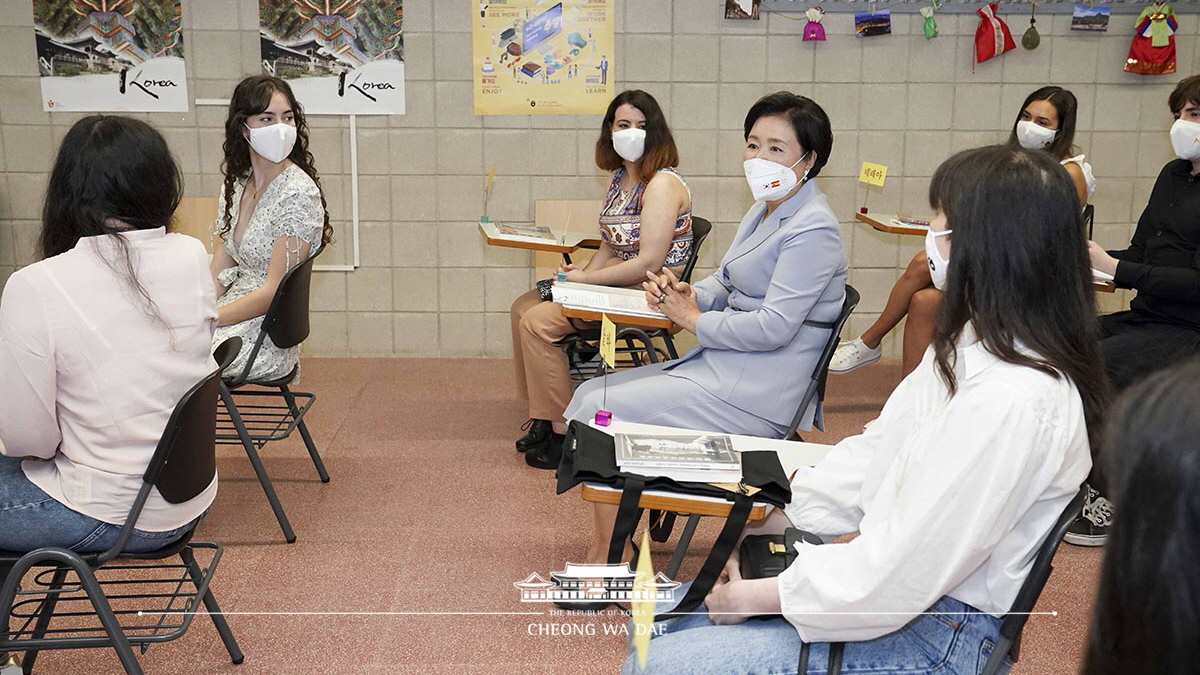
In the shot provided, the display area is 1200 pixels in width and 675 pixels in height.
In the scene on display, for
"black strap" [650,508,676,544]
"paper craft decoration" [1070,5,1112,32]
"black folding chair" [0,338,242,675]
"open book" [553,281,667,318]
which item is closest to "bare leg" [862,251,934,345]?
"paper craft decoration" [1070,5,1112,32]

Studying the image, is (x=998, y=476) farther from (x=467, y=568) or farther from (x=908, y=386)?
(x=467, y=568)

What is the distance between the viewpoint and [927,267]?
3.97 metres

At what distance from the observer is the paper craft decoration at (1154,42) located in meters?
4.64

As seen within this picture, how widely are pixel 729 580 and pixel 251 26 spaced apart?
Answer: 13.0 feet

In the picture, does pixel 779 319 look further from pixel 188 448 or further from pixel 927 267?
pixel 927 267

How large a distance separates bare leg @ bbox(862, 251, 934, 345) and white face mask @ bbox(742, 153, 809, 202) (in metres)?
1.66

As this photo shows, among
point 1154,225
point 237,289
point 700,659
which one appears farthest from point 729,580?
point 1154,225

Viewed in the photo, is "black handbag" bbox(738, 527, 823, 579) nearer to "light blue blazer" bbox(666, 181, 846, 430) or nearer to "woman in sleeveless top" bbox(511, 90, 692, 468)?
"light blue blazer" bbox(666, 181, 846, 430)

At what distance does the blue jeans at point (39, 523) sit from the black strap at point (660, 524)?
112 centimetres

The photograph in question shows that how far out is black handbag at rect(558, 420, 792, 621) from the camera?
5.26 feet

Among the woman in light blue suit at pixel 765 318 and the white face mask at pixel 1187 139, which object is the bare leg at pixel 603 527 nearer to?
the woman in light blue suit at pixel 765 318

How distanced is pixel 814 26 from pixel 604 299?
2249 millimetres

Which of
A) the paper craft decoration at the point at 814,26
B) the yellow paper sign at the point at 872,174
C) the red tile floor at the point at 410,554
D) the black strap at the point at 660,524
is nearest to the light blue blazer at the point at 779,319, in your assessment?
the black strap at the point at 660,524

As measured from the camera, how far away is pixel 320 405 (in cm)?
429
